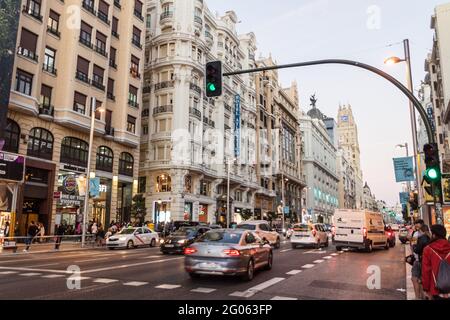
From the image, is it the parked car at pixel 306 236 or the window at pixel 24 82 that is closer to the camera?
the parked car at pixel 306 236

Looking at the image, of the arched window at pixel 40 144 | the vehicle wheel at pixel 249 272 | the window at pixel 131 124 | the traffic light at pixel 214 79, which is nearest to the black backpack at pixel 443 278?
the vehicle wheel at pixel 249 272

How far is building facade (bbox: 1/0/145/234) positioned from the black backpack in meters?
27.9

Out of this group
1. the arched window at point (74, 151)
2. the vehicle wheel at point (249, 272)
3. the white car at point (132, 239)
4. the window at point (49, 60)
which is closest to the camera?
the vehicle wheel at point (249, 272)

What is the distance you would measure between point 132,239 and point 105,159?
12360 mm

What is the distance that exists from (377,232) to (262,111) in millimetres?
47291

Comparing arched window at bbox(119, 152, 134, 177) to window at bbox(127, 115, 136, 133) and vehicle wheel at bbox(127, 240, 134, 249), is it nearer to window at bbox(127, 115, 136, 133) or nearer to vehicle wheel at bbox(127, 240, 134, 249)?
window at bbox(127, 115, 136, 133)

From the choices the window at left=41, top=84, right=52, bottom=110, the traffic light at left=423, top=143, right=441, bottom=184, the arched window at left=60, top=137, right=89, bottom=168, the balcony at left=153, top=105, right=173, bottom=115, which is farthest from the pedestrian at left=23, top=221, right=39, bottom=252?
the balcony at left=153, top=105, right=173, bottom=115

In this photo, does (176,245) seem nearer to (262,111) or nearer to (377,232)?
(377,232)

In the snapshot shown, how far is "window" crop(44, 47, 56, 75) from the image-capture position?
30969 millimetres

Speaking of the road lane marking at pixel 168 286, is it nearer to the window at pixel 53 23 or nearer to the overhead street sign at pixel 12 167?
the overhead street sign at pixel 12 167

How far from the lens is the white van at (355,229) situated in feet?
72.6

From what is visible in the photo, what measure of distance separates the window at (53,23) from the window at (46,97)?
473 centimetres
